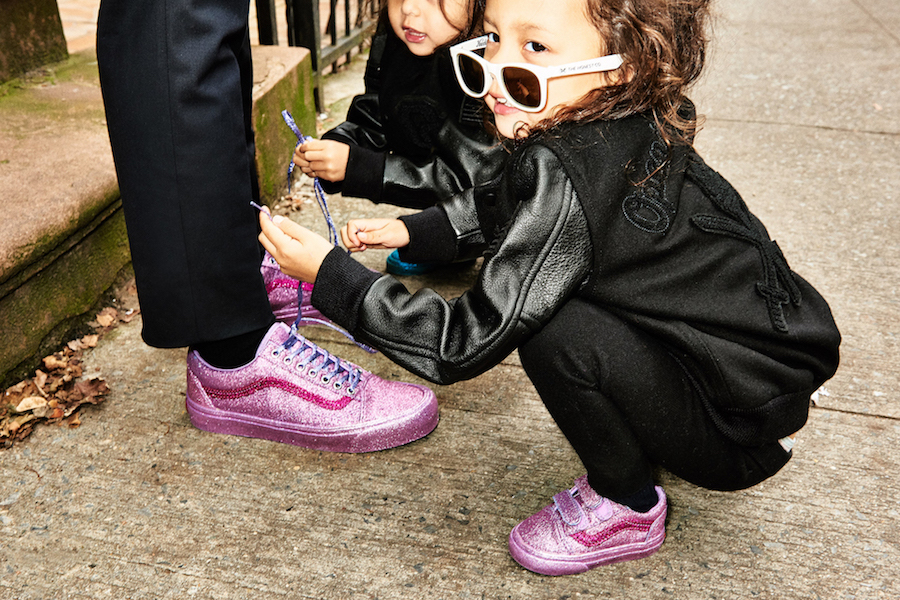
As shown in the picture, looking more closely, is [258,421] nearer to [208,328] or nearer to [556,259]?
[208,328]

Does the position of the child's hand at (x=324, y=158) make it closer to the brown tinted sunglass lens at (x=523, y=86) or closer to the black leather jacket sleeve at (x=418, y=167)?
the black leather jacket sleeve at (x=418, y=167)

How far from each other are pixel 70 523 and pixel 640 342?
117cm

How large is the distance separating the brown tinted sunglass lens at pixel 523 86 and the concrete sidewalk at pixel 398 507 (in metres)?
0.82

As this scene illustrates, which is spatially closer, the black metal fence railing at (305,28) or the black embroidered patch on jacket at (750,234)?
the black embroidered patch on jacket at (750,234)

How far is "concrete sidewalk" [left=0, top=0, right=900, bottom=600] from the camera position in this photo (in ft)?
4.49

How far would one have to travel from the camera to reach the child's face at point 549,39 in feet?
4.05

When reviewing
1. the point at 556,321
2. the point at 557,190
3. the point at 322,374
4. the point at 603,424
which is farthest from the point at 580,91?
the point at 322,374

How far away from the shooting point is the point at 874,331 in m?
2.17

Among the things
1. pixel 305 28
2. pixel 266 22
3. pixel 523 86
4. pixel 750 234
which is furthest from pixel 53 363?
pixel 305 28

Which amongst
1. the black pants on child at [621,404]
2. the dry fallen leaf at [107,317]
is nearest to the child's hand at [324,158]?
the dry fallen leaf at [107,317]

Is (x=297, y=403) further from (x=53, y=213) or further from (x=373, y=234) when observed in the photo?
(x=53, y=213)

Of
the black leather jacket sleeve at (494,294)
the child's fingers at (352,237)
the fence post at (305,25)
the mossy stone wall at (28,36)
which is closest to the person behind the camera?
the black leather jacket sleeve at (494,294)

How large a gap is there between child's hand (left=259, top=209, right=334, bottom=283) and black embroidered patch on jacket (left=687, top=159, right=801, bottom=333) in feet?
2.22

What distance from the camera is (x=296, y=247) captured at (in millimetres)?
1341
